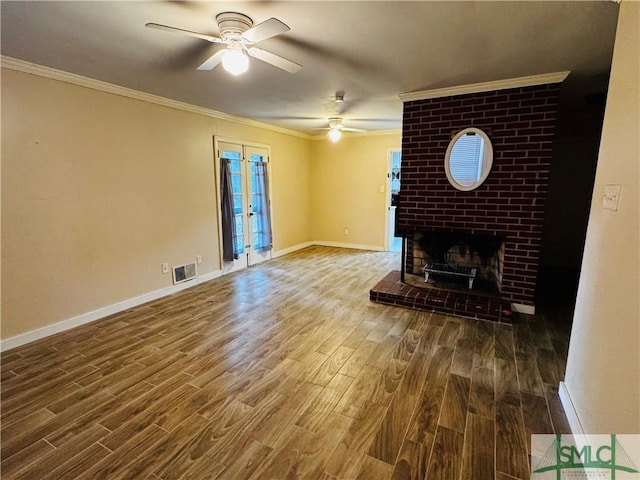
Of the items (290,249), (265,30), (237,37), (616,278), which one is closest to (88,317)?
(237,37)

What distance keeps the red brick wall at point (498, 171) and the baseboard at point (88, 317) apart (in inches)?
124

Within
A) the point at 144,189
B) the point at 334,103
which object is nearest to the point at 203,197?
the point at 144,189

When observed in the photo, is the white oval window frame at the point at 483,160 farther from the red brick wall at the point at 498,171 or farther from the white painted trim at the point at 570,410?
the white painted trim at the point at 570,410

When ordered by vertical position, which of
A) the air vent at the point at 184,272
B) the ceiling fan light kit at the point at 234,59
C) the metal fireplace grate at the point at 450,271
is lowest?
the air vent at the point at 184,272

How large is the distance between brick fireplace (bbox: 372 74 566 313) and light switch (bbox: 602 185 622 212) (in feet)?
5.74

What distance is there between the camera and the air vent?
4148 mm

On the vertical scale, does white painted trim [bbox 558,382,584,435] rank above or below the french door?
below

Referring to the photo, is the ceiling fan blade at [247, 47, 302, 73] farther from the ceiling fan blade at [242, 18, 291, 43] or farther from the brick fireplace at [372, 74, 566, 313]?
the brick fireplace at [372, 74, 566, 313]

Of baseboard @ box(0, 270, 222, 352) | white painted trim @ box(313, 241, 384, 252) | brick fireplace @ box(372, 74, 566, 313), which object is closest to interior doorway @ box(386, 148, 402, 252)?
white painted trim @ box(313, 241, 384, 252)

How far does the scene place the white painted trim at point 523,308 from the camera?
338 cm

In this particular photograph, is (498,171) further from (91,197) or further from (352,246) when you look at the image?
(91,197)

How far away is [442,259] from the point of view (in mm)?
4062

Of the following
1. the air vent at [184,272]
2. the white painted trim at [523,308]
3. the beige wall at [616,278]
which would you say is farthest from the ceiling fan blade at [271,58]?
the white painted trim at [523,308]

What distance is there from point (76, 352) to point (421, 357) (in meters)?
2.91
